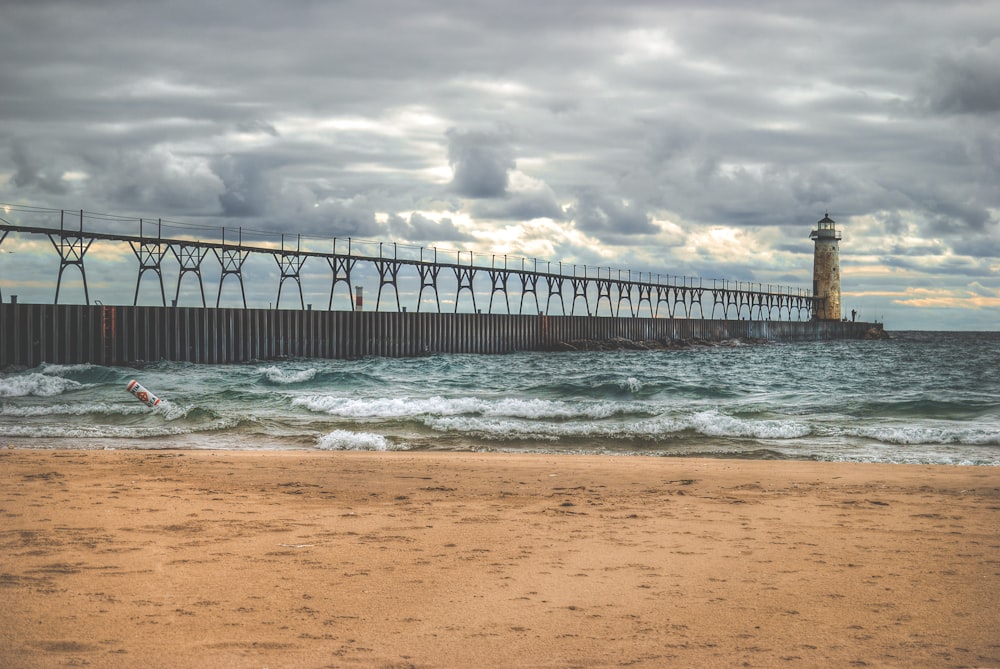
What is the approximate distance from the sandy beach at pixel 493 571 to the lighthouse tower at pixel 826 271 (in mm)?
79957

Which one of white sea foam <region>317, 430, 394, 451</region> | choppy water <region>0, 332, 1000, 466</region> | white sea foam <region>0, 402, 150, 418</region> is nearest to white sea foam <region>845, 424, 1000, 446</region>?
choppy water <region>0, 332, 1000, 466</region>

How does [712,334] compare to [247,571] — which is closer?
[247,571]

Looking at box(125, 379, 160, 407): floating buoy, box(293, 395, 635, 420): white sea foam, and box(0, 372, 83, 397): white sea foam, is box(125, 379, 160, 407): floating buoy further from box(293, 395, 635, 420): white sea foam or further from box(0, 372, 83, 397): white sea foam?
box(0, 372, 83, 397): white sea foam

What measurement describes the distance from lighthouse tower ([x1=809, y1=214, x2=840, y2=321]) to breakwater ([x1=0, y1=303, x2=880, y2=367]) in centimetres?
3654

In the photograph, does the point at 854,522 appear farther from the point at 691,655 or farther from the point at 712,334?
the point at 712,334

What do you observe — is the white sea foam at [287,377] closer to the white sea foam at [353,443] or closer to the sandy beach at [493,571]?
the white sea foam at [353,443]

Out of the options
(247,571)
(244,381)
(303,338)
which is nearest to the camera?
(247,571)

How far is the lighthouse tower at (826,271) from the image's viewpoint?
84125 millimetres

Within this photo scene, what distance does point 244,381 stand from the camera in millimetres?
25250

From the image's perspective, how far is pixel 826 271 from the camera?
87.2m

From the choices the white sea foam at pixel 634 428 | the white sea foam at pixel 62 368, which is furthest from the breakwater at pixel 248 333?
the white sea foam at pixel 634 428

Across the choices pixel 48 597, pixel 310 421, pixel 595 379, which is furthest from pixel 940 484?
pixel 595 379

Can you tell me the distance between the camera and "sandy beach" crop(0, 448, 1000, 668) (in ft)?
14.0

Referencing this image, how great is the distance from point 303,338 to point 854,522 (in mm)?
32493
